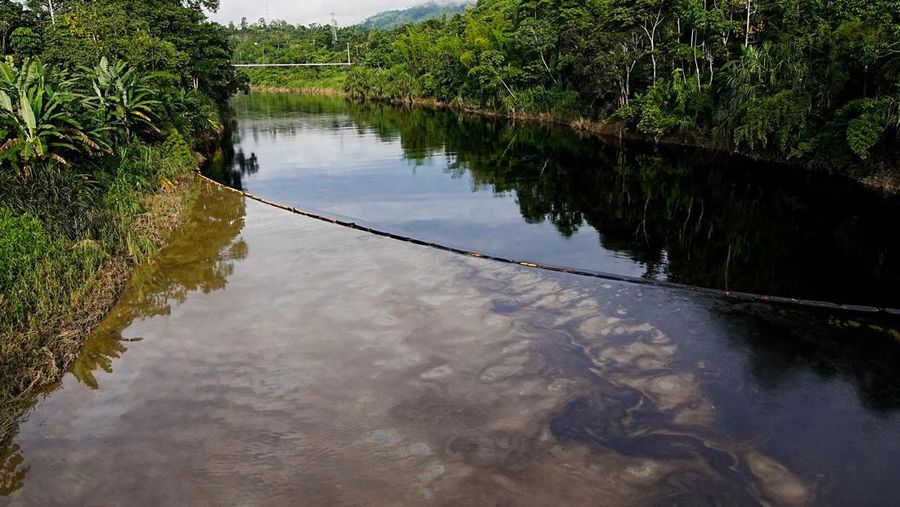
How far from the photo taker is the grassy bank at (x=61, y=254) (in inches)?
390

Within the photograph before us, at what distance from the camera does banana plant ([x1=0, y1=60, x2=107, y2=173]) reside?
610 inches

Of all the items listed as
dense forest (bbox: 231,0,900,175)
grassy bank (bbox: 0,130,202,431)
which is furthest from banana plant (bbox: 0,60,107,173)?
dense forest (bbox: 231,0,900,175)

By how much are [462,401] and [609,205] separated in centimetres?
1428

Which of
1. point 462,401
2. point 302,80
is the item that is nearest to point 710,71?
point 462,401

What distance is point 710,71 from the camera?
103 ft

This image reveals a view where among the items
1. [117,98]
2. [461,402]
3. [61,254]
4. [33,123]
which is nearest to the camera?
[461,402]

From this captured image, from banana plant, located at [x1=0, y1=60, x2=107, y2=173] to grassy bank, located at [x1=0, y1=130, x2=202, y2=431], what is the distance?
1.82 feet

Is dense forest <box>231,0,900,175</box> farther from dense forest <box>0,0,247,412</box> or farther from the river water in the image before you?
dense forest <box>0,0,247,412</box>

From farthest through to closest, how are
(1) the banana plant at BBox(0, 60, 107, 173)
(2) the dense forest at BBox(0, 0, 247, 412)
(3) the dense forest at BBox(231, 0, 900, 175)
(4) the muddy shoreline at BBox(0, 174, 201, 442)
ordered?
(3) the dense forest at BBox(231, 0, 900, 175) < (1) the banana plant at BBox(0, 60, 107, 173) < (2) the dense forest at BBox(0, 0, 247, 412) < (4) the muddy shoreline at BBox(0, 174, 201, 442)

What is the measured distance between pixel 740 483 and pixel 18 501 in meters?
8.07

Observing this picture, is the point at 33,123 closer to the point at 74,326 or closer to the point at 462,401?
the point at 74,326

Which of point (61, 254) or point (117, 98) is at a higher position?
point (117, 98)

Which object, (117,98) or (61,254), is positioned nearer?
(61,254)

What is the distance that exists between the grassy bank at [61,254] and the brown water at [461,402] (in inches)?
18.7
